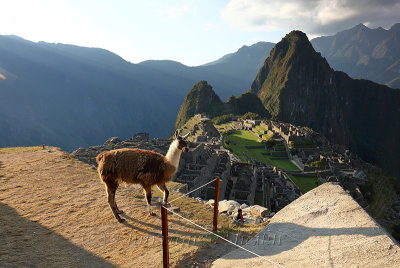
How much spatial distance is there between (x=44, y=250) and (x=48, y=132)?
172240mm

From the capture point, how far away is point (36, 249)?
5441mm

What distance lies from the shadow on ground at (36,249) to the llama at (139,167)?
1.46 m

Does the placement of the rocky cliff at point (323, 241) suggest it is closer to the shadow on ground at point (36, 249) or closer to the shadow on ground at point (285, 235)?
the shadow on ground at point (285, 235)

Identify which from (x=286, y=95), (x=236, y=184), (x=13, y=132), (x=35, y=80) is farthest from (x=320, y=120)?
(x=35, y=80)

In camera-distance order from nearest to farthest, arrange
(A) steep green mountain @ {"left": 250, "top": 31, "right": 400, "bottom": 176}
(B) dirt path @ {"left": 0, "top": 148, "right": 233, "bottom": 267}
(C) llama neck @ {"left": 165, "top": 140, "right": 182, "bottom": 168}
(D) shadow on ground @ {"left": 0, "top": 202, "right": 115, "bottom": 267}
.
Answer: (D) shadow on ground @ {"left": 0, "top": 202, "right": 115, "bottom": 267} → (B) dirt path @ {"left": 0, "top": 148, "right": 233, "bottom": 267} → (C) llama neck @ {"left": 165, "top": 140, "right": 182, "bottom": 168} → (A) steep green mountain @ {"left": 250, "top": 31, "right": 400, "bottom": 176}

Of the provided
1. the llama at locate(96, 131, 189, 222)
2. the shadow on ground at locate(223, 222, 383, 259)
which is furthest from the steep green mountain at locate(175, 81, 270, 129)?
the shadow on ground at locate(223, 222, 383, 259)

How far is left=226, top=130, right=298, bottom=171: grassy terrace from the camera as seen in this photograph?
47.3 metres

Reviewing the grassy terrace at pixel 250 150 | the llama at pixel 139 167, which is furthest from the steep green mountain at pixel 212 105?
the llama at pixel 139 167

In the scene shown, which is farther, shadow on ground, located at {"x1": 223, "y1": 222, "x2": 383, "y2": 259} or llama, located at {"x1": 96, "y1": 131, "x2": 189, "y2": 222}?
llama, located at {"x1": 96, "y1": 131, "x2": 189, "y2": 222}

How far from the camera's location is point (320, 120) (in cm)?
18112

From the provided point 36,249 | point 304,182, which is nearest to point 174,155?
point 36,249

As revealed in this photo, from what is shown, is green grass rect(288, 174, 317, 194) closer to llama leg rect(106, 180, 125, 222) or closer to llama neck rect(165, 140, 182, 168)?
llama neck rect(165, 140, 182, 168)

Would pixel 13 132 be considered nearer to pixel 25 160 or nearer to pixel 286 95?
pixel 25 160

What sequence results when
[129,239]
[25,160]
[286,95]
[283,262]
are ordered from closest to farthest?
[283,262] → [129,239] → [25,160] → [286,95]
